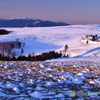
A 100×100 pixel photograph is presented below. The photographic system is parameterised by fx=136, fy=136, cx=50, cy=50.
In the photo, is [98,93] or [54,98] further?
[98,93]

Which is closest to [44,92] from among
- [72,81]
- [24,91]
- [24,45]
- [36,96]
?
[36,96]

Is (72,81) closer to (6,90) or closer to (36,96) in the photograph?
(36,96)

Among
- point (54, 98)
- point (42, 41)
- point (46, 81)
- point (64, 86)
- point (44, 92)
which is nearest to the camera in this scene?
point (54, 98)

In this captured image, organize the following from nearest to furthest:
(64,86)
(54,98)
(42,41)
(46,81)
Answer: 1. (54,98)
2. (64,86)
3. (46,81)
4. (42,41)

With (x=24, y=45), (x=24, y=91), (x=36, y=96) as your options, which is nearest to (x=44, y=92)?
(x=36, y=96)

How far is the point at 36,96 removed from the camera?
3371 millimetres

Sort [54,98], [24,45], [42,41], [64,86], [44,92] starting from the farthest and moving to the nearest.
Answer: [42,41] → [24,45] → [64,86] → [44,92] → [54,98]

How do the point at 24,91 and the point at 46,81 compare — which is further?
the point at 46,81

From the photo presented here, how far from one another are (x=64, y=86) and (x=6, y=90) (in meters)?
1.66

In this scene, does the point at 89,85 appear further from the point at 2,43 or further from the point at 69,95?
the point at 2,43

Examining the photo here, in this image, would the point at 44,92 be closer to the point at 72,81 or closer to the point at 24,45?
the point at 72,81

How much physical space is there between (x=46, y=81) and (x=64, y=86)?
2.20ft

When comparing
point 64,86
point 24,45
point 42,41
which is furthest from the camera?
point 42,41

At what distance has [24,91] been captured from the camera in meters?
3.64
